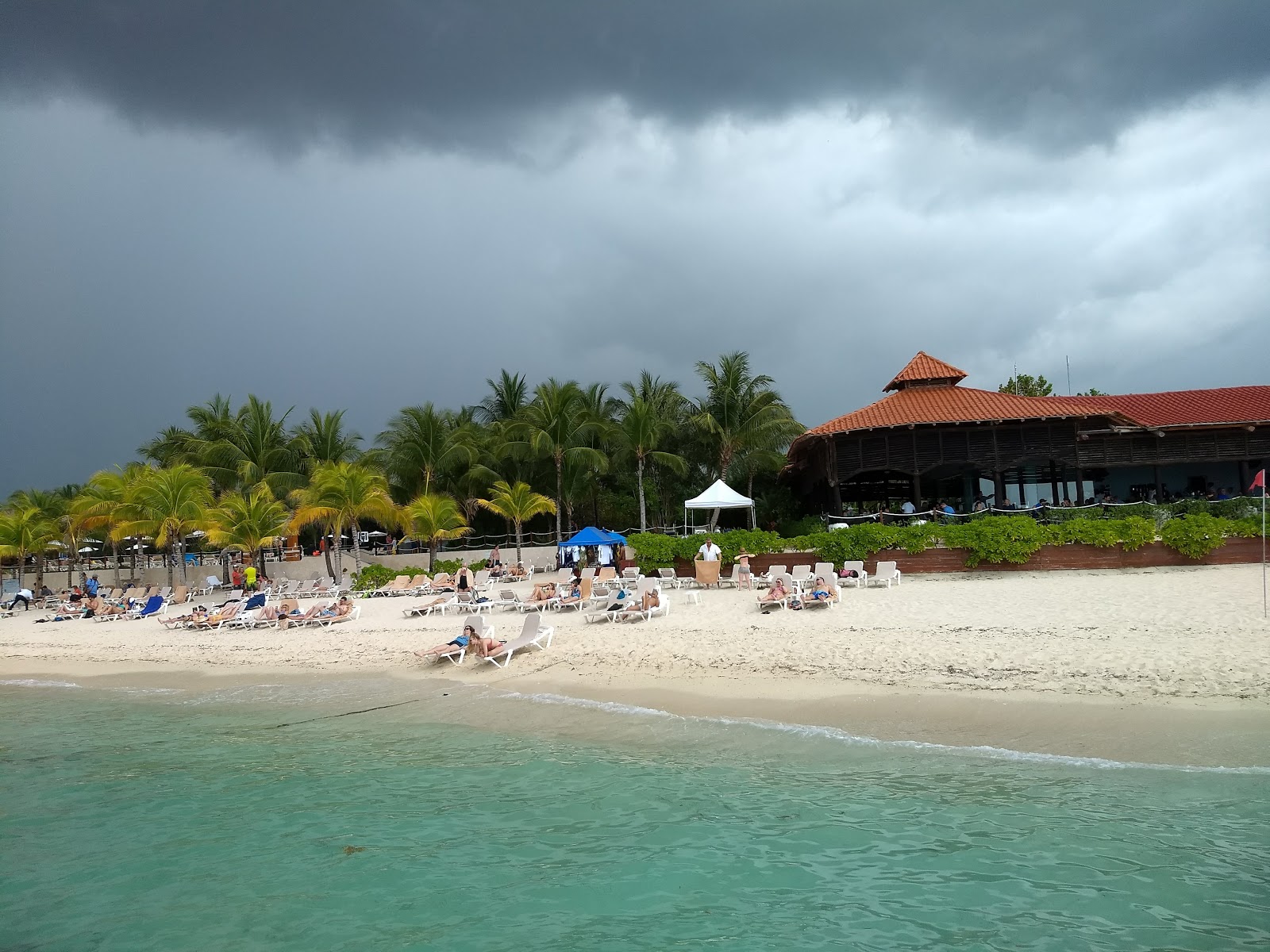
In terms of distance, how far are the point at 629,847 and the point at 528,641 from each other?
6.90 metres

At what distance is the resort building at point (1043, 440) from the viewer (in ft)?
83.8

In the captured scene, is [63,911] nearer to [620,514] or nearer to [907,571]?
[907,571]

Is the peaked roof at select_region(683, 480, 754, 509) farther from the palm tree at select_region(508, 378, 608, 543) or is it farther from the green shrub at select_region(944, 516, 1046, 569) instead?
the palm tree at select_region(508, 378, 608, 543)

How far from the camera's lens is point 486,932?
550cm

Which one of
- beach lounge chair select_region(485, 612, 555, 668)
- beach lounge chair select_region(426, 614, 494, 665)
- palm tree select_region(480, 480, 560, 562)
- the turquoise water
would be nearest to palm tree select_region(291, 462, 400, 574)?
palm tree select_region(480, 480, 560, 562)

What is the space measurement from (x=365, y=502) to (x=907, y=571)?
16089 millimetres

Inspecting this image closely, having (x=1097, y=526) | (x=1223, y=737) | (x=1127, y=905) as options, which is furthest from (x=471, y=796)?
(x=1097, y=526)

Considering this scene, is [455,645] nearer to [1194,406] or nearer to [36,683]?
[36,683]

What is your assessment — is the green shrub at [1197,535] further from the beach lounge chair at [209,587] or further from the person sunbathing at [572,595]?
the beach lounge chair at [209,587]

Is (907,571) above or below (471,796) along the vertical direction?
above

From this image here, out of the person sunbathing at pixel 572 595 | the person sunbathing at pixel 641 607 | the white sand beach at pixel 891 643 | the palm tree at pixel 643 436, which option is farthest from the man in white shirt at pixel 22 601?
the person sunbathing at pixel 641 607

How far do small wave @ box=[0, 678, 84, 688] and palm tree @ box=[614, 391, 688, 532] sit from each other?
68.4 feet

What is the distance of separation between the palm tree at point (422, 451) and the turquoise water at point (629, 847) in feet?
84.7

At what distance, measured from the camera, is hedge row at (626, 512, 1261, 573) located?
18125mm
